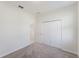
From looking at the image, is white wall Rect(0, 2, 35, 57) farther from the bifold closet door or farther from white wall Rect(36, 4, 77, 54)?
white wall Rect(36, 4, 77, 54)

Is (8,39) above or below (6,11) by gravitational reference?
below

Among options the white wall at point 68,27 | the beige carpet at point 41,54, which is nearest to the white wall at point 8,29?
the beige carpet at point 41,54

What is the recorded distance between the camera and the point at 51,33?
5.25 meters

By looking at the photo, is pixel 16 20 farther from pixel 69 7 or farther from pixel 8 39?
pixel 69 7

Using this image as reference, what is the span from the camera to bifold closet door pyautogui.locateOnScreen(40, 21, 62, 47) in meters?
4.62

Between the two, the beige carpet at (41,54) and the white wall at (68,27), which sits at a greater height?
the white wall at (68,27)

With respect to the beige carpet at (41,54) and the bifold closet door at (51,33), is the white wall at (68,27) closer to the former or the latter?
the bifold closet door at (51,33)

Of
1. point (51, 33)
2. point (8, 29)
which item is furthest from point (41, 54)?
point (51, 33)

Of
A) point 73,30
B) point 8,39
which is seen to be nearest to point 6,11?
point 8,39

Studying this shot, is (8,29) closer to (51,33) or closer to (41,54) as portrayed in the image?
(41,54)

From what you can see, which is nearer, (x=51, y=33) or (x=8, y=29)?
(x=8, y=29)

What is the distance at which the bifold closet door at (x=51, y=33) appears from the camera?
462 cm

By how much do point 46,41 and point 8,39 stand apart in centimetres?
314

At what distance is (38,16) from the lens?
6473 millimetres
